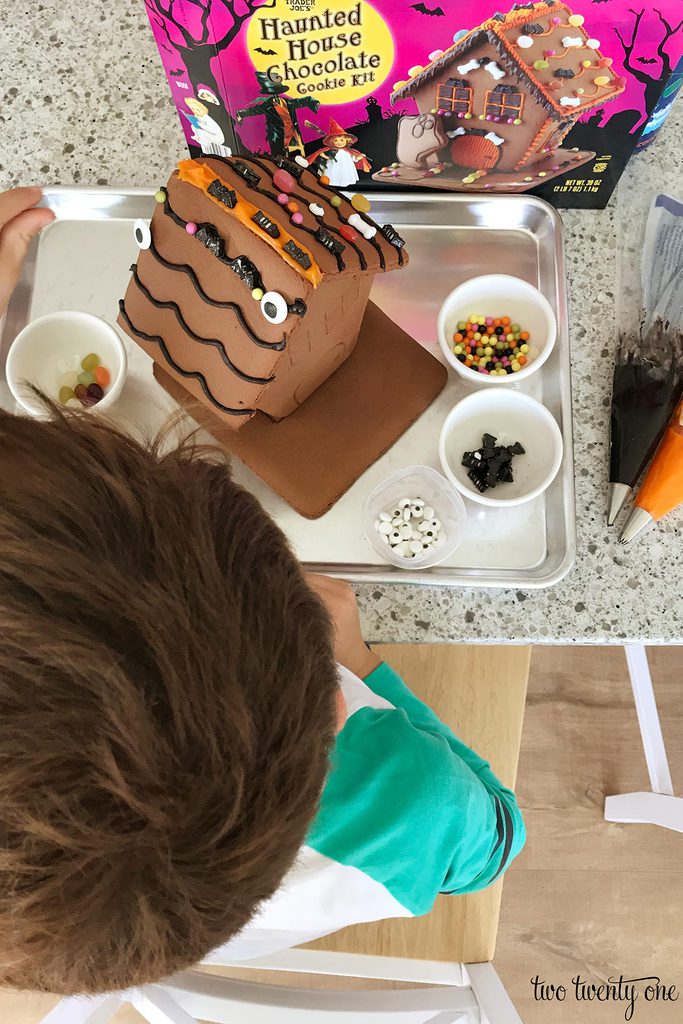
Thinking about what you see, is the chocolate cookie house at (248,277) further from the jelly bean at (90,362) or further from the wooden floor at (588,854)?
the wooden floor at (588,854)

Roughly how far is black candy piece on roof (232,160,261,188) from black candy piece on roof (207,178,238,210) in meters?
0.03

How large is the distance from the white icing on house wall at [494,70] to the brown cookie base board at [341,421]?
236mm

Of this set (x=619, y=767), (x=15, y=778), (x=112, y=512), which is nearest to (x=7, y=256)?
(x=112, y=512)

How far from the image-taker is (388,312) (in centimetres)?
79

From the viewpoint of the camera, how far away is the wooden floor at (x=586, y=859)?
121 cm

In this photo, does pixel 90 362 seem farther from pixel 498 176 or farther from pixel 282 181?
pixel 498 176

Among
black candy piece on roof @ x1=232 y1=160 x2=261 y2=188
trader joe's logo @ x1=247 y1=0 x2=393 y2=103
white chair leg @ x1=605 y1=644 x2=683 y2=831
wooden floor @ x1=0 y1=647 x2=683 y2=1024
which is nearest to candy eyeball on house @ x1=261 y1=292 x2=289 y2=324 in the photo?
black candy piece on roof @ x1=232 y1=160 x2=261 y2=188

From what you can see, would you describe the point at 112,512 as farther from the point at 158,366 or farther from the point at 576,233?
the point at 576,233

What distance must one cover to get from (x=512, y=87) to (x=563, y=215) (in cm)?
21

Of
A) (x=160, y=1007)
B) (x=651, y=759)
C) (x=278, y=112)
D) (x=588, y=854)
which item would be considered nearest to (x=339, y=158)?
(x=278, y=112)

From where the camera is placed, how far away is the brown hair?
1.19 feet

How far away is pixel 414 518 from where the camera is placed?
71cm

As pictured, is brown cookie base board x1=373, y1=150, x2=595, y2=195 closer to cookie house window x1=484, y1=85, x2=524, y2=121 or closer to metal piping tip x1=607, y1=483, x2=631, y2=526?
cookie house window x1=484, y1=85, x2=524, y2=121

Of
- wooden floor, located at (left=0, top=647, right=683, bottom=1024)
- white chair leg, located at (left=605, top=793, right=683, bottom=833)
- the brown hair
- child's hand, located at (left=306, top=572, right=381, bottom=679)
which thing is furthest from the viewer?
wooden floor, located at (left=0, top=647, right=683, bottom=1024)
